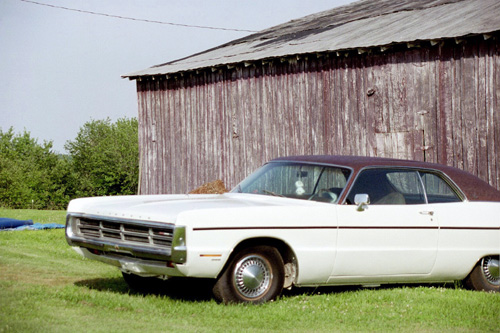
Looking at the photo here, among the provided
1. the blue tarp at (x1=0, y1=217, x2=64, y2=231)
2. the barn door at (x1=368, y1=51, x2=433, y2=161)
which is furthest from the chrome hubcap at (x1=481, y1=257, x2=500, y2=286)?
the blue tarp at (x1=0, y1=217, x2=64, y2=231)

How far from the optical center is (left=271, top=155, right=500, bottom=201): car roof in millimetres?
7766

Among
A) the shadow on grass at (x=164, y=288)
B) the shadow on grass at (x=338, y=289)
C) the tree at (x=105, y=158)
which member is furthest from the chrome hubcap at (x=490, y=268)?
the tree at (x=105, y=158)

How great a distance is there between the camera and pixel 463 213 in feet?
26.1

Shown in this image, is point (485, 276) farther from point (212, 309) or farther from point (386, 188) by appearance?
point (212, 309)

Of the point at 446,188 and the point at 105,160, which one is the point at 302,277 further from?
the point at 105,160

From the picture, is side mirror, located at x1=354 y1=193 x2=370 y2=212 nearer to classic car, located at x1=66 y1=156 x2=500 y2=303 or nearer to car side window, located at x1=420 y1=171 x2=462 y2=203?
classic car, located at x1=66 y1=156 x2=500 y2=303

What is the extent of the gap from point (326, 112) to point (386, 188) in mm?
9331

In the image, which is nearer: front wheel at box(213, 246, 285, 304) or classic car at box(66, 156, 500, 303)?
classic car at box(66, 156, 500, 303)

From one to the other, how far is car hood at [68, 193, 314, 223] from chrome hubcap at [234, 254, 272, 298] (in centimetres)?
52

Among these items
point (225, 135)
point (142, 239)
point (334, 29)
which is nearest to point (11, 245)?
point (142, 239)

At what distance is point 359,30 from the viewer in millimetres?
17953

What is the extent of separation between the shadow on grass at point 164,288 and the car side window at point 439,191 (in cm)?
259

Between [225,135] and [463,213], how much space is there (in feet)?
39.2

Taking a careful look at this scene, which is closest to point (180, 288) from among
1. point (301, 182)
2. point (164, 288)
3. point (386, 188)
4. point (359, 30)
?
point (164, 288)
